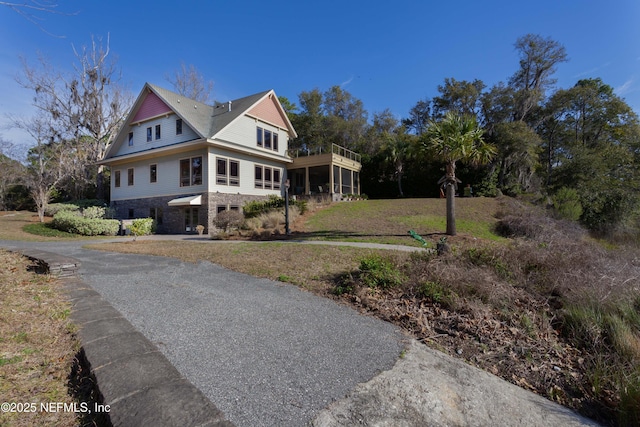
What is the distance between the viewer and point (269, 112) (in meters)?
23.1

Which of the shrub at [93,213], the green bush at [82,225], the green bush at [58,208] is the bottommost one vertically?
the green bush at [82,225]

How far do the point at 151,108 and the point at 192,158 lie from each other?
602cm

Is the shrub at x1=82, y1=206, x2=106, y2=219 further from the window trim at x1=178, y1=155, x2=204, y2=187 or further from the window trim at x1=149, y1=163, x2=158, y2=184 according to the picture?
the window trim at x1=178, y1=155, x2=204, y2=187

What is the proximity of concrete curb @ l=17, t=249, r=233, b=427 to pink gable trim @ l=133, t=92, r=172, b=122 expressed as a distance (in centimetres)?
2081

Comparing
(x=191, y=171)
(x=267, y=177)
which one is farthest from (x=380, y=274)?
(x=267, y=177)

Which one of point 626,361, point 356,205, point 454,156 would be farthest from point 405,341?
point 356,205

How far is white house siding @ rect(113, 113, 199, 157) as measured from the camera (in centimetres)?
1956

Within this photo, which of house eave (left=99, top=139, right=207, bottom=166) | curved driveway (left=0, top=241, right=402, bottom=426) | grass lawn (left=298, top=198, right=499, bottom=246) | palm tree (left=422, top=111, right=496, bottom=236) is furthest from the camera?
house eave (left=99, top=139, right=207, bottom=166)

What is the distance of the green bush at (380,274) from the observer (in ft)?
18.0

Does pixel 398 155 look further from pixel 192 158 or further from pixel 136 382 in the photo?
pixel 136 382

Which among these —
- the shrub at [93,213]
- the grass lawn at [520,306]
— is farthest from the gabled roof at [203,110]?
the grass lawn at [520,306]

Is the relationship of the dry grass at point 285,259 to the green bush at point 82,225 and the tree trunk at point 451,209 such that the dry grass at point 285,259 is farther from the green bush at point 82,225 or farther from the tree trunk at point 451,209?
the green bush at point 82,225

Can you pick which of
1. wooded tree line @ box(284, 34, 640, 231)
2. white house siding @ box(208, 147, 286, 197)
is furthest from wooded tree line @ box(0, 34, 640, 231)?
white house siding @ box(208, 147, 286, 197)

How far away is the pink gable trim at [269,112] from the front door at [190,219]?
8037 mm
